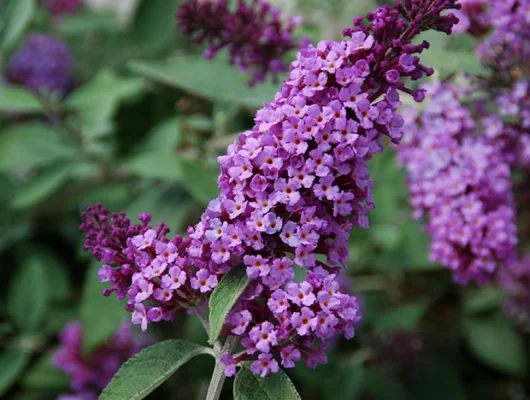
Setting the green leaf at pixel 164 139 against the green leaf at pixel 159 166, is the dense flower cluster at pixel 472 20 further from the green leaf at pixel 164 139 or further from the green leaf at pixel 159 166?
the green leaf at pixel 164 139

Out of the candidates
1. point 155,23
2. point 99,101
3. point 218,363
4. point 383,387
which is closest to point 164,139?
point 99,101

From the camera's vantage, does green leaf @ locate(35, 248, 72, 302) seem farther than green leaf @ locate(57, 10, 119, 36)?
No

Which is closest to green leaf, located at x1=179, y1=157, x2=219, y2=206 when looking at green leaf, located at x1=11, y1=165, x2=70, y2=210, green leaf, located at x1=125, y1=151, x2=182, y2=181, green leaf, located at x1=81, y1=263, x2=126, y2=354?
green leaf, located at x1=125, y1=151, x2=182, y2=181

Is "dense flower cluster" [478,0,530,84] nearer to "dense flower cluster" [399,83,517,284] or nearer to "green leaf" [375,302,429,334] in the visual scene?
"dense flower cluster" [399,83,517,284]

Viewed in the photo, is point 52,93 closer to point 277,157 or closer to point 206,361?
point 206,361

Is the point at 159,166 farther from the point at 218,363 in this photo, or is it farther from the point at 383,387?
the point at 218,363
